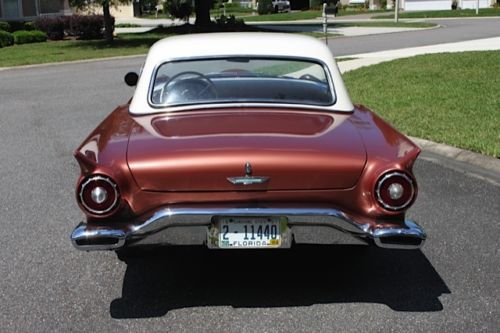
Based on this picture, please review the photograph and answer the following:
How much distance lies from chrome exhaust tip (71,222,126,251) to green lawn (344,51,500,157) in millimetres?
4868

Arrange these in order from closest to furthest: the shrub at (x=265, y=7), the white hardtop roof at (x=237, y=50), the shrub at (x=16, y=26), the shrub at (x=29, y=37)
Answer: the white hardtop roof at (x=237, y=50), the shrub at (x=29, y=37), the shrub at (x=16, y=26), the shrub at (x=265, y=7)

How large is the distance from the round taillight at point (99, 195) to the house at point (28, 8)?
36.8 meters

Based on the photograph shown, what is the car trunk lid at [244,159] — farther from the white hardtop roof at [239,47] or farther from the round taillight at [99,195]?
the white hardtop roof at [239,47]

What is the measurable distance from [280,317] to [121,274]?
1209 millimetres

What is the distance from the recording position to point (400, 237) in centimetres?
379

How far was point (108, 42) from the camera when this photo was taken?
95.1 ft

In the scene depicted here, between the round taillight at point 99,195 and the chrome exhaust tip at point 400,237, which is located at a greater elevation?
the round taillight at point 99,195

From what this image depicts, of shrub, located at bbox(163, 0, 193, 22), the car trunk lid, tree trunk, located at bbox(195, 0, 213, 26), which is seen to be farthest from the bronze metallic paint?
shrub, located at bbox(163, 0, 193, 22)

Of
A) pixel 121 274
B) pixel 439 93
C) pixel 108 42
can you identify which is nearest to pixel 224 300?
pixel 121 274

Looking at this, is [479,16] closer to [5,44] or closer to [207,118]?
[5,44]

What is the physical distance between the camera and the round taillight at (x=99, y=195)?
148 inches

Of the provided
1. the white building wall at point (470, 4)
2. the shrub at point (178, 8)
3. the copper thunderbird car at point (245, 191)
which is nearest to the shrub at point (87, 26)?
the shrub at point (178, 8)

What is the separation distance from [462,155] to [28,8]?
35.4 m

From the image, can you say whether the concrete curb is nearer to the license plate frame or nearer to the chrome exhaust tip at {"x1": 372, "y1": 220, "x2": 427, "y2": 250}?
the chrome exhaust tip at {"x1": 372, "y1": 220, "x2": 427, "y2": 250}
